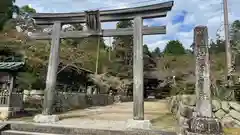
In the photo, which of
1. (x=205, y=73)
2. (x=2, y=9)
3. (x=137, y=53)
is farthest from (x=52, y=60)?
(x=2, y=9)

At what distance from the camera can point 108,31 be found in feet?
28.2

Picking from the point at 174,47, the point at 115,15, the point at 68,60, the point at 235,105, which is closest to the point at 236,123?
the point at 235,105

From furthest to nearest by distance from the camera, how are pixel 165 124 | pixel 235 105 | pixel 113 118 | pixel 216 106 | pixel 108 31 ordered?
pixel 113 118 < pixel 108 31 < pixel 165 124 < pixel 216 106 < pixel 235 105

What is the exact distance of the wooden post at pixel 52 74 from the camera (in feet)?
27.8

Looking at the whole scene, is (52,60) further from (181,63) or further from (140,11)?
(181,63)

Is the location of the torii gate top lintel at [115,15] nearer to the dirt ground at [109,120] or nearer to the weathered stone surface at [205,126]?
the dirt ground at [109,120]

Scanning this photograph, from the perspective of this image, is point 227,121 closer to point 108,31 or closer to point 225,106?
point 225,106

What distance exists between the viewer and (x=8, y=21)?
20.9 metres

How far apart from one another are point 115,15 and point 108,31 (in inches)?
28.3

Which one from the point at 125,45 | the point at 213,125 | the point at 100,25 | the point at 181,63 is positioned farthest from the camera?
the point at 125,45

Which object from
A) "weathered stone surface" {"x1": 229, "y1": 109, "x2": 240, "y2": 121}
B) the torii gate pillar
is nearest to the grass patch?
the torii gate pillar

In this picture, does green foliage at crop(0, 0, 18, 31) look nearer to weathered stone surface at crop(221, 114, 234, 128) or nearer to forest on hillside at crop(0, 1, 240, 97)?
forest on hillside at crop(0, 1, 240, 97)

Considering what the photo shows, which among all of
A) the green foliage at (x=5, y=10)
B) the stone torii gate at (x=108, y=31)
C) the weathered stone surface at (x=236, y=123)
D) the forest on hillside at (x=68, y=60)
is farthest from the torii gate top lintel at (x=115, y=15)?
the green foliage at (x=5, y=10)

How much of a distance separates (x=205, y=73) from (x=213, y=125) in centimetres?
134
